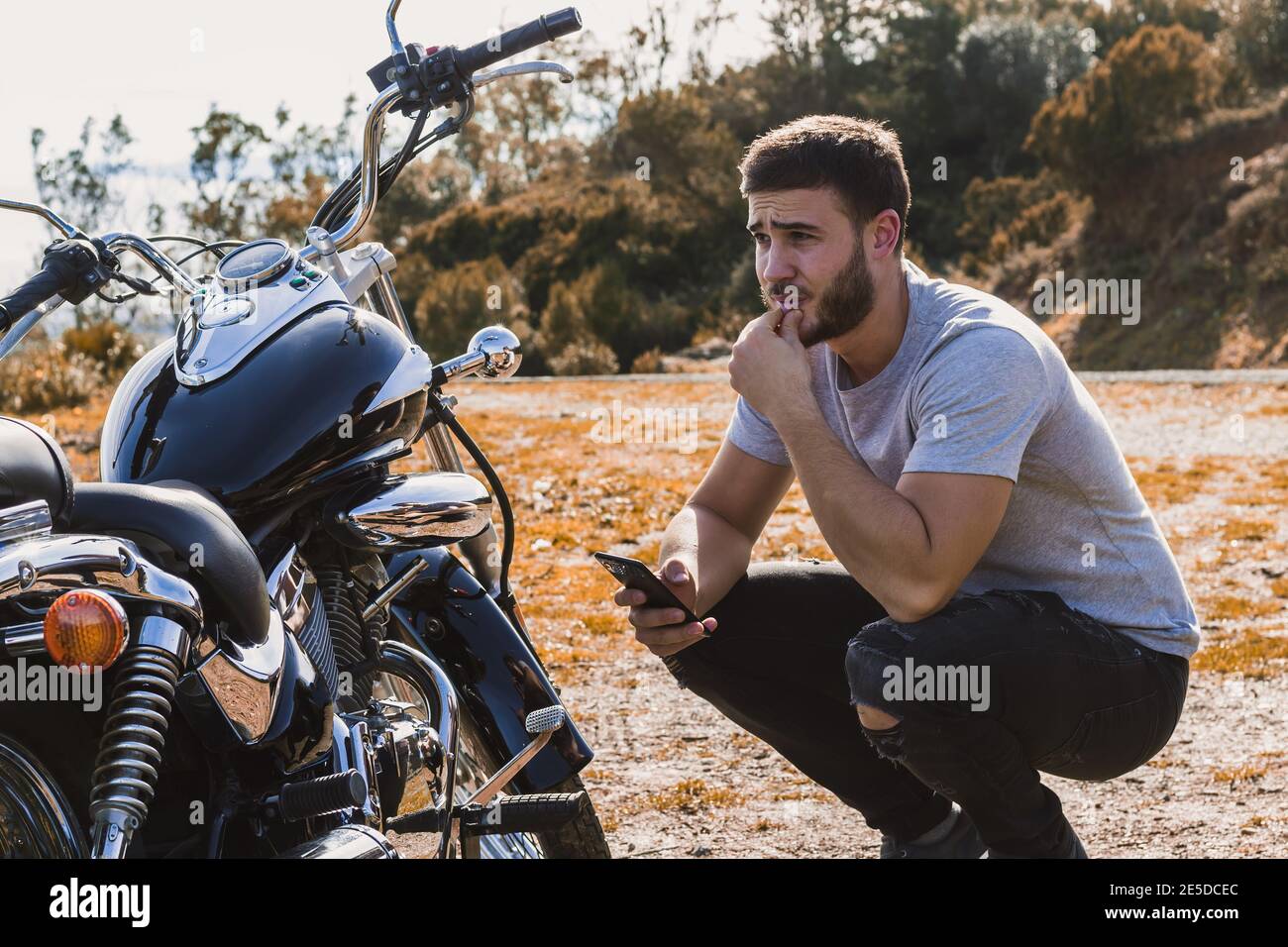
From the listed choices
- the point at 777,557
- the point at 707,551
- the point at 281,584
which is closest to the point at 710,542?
A: the point at 707,551

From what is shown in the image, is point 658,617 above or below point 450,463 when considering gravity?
below

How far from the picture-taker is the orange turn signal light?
1472mm

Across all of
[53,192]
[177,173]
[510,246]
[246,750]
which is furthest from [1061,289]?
[246,750]

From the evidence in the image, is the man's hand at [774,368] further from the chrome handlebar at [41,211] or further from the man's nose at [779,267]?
the chrome handlebar at [41,211]

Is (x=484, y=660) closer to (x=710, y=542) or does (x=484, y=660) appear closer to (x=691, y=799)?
(x=710, y=542)

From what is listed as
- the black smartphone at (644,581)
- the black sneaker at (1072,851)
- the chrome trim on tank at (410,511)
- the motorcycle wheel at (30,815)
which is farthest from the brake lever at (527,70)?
the black sneaker at (1072,851)

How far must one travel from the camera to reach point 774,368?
2.39 m

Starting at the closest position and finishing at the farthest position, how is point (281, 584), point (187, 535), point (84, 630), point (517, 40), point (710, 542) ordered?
point (84, 630) → point (187, 535) → point (281, 584) → point (517, 40) → point (710, 542)

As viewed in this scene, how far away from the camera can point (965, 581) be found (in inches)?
99.3

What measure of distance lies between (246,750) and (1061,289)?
19.7 metres

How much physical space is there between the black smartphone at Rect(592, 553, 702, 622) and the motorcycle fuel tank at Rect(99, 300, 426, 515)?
0.51m

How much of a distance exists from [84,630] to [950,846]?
1748 millimetres

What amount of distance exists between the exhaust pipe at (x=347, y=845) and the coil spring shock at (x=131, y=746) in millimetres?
240
